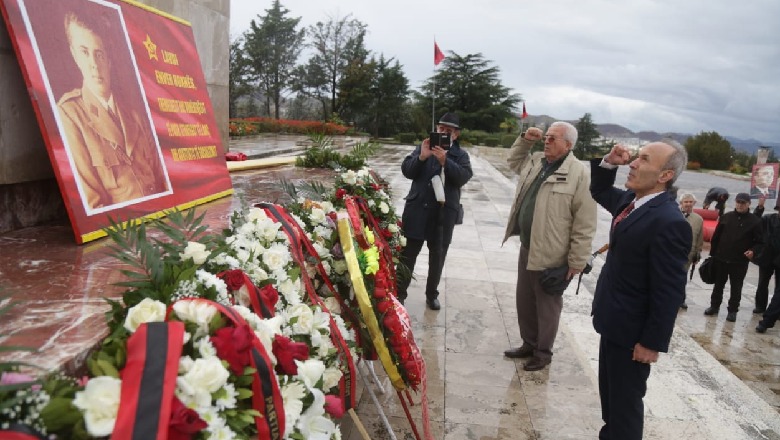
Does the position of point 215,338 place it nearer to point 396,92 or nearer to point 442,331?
point 442,331

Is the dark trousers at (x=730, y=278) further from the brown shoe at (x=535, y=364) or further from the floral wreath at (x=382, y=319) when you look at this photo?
the floral wreath at (x=382, y=319)

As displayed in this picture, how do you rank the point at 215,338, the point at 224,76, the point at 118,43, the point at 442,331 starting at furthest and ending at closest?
the point at 224,76 < the point at 442,331 < the point at 118,43 < the point at 215,338

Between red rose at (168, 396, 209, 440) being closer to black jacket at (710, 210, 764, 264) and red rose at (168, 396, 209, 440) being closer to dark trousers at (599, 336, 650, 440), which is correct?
dark trousers at (599, 336, 650, 440)

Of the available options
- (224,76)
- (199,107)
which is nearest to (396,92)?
(224,76)

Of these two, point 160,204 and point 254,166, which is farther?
point 254,166

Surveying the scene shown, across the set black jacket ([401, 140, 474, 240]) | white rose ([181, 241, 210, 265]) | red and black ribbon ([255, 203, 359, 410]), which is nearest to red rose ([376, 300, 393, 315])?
red and black ribbon ([255, 203, 359, 410])

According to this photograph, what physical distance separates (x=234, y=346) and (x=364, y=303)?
114 cm

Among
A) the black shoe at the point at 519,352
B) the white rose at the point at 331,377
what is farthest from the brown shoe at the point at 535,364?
the white rose at the point at 331,377

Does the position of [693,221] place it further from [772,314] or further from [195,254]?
[195,254]

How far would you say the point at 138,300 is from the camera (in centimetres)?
147

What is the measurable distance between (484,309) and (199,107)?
10.3 ft

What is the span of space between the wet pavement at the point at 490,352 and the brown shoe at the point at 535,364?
4cm

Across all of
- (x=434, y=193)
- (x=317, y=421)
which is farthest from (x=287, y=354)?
(x=434, y=193)

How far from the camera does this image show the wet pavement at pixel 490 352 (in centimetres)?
169
